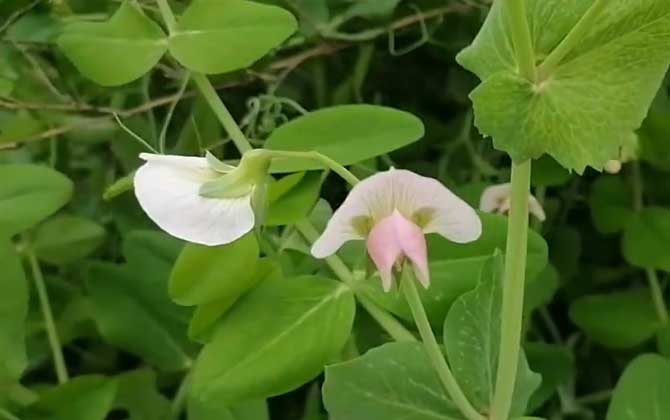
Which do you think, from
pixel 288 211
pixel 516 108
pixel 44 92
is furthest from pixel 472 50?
pixel 44 92

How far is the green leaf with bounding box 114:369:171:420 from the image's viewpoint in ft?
2.31

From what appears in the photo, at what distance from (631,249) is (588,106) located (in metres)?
0.30

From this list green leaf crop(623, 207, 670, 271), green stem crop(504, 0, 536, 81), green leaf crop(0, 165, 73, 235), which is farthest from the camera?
green leaf crop(623, 207, 670, 271)

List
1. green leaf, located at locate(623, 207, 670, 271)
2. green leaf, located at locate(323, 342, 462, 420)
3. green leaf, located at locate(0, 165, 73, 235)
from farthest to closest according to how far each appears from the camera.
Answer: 1. green leaf, located at locate(623, 207, 670, 271)
2. green leaf, located at locate(0, 165, 73, 235)
3. green leaf, located at locate(323, 342, 462, 420)

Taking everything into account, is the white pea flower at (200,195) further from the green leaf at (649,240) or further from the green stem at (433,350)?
the green leaf at (649,240)

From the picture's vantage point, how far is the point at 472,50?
490mm

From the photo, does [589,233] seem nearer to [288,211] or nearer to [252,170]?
[288,211]

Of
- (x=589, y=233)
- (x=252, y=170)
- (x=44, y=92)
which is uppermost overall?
(x=252, y=170)

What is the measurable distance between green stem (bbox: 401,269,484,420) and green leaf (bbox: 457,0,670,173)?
0.07 m

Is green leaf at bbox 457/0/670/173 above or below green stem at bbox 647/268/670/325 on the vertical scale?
above

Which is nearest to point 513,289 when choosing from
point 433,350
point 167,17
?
point 433,350

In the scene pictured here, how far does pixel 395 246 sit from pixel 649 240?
13.8 inches

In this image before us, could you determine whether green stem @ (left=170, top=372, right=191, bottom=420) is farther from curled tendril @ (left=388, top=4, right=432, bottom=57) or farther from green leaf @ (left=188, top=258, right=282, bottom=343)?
curled tendril @ (left=388, top=4, right=432, bottom=57)

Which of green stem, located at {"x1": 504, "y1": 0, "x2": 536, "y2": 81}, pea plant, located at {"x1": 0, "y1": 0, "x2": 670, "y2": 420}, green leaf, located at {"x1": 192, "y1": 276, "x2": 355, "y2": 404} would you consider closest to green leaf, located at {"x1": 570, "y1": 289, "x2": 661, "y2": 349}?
pea plant, located at {"x1": 0, "y1": 0, "x2": 670, "y2": 420}
